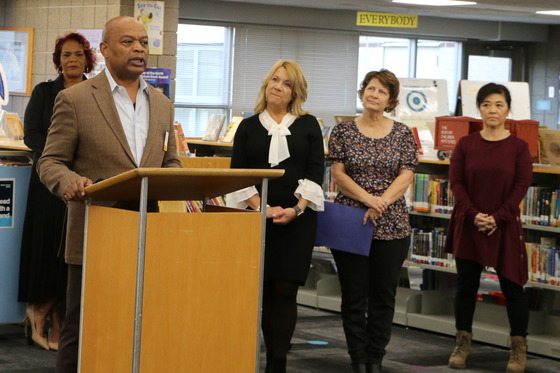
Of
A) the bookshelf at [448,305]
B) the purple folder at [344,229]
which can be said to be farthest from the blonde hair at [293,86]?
the bookshelf at [448,305]

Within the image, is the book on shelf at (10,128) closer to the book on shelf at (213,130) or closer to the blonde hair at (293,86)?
the book on shelf at (213,130)

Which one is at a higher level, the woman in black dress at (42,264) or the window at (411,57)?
the window at (411,57)

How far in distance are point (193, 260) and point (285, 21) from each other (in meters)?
12.9

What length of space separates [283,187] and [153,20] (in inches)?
173

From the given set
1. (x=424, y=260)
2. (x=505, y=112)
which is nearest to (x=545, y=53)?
(x=424, y=260)

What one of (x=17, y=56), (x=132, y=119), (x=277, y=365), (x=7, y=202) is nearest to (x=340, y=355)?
(x=277, y=365)

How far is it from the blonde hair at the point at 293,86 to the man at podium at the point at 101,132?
1.13 m

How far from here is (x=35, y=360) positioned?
5.02 meters

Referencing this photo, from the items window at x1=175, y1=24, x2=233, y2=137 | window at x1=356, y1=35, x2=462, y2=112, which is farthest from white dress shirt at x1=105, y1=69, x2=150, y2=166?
window at x1=356, y1=35, x2=462, y2=112

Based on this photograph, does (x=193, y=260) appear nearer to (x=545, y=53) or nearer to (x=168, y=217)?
(x=168, y=217)

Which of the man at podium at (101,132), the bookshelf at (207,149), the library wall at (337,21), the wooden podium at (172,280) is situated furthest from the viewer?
the library wall at (337,21)

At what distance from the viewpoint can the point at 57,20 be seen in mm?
9133

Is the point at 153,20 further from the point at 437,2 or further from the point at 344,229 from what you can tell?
the point at 437,2

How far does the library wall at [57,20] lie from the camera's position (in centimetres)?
834
